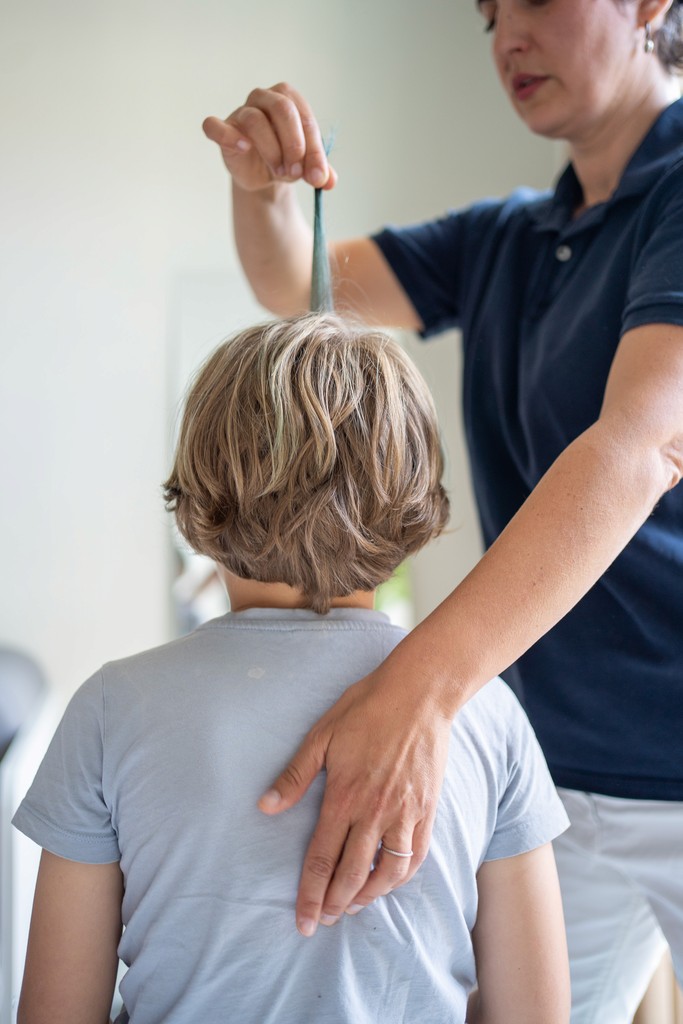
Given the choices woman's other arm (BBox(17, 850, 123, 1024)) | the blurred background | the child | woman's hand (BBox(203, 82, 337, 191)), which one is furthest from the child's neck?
Result: the blurred background

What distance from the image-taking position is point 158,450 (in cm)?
211

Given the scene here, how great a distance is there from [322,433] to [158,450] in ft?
4.71

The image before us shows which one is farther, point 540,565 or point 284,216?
point 284,216

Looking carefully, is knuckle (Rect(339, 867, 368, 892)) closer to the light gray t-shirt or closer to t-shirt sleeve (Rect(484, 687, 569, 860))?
the light gray t-shirt

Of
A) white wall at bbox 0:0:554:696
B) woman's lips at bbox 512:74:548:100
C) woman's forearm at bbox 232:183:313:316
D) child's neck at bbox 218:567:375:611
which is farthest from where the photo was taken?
white wall at bbox 0:0:554:696

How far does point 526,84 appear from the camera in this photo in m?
1.13

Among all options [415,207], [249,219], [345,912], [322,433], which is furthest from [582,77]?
[415,207]

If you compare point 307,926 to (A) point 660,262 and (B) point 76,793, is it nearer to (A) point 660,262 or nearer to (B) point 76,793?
(B) point 76,793

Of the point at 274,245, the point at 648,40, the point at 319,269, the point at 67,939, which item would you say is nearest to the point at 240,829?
the point at 67,939

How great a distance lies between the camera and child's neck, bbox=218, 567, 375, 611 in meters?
0.79

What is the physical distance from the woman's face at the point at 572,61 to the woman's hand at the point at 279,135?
280 mm

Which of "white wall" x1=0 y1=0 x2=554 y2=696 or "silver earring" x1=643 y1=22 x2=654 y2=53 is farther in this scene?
"white wall" x1=0 y1=0 x2=554 y2=696

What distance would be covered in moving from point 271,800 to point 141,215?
1671 mm

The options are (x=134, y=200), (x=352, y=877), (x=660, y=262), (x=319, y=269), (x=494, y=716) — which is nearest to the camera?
(x=352, y=877)
